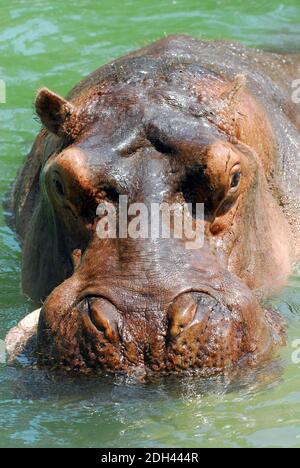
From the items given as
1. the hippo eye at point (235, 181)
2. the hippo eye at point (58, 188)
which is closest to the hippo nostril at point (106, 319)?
the hippo eye at point (58, 188)

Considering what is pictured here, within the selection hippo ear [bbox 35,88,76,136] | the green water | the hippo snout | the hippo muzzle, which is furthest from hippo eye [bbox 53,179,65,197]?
the green water

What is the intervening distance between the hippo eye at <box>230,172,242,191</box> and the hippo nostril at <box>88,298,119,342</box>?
1343 mm

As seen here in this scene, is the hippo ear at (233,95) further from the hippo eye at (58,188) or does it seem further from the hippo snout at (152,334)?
the hippo snout at (152,334)

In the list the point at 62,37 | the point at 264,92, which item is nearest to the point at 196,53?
the point at 264,92

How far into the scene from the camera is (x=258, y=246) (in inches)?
285

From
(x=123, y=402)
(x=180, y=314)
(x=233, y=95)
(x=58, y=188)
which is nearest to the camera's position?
(x=180, y=314)

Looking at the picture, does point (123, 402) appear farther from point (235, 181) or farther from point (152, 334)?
point (235, 181)

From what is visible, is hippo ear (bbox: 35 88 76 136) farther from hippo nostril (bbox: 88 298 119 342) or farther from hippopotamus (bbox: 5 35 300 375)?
hippo nostril (bbox: 88 298 119 342)

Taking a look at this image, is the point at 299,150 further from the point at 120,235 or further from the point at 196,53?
the point at 120,235

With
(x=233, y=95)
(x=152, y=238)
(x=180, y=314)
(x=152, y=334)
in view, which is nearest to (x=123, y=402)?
(x=152, y=334)

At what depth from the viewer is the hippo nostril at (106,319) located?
552 centimetres

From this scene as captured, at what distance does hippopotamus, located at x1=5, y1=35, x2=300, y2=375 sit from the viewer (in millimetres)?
5617

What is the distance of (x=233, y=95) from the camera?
688 centimetres

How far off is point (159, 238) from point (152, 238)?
41 millimetres
